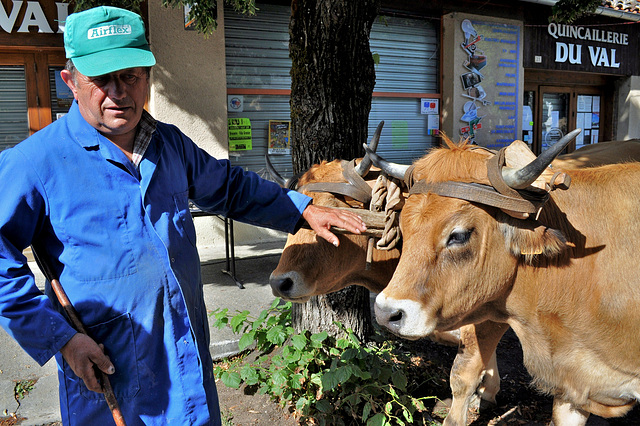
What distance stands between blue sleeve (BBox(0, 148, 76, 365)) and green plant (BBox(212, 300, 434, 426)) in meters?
1.90

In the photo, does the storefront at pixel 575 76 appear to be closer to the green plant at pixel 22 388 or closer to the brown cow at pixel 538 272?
the brown cow at pixel 538 272

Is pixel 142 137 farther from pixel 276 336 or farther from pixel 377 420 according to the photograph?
pixel 276 336

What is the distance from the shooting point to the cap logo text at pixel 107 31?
6.40 ft

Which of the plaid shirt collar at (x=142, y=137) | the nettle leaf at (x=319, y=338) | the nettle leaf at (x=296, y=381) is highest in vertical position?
the plaid shirt collar at (x=142, y=137)

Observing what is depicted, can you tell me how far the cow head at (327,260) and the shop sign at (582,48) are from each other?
31.3 feet

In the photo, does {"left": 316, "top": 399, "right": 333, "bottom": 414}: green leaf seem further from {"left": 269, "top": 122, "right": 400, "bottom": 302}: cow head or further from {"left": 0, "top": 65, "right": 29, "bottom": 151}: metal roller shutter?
{"left": 0, "top": 65, "right": 29, "bottom": 151}: metal roller shutter

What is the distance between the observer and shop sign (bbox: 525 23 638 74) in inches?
449

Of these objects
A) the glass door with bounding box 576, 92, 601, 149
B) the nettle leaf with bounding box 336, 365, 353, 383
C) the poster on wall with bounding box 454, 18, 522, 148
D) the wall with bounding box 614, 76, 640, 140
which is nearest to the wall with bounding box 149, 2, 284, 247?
the poster on wall with bounding box 454, 18, 522, 148

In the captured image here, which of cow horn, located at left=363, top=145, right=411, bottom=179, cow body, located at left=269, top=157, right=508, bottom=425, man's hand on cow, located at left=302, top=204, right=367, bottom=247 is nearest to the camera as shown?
man's hand on cow, located at left=302, top=204, right=367, bottom=247

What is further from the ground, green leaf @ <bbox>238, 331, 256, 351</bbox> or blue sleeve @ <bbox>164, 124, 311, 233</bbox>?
blue sleeve @ <bbox>164, 124, 311, 233</bbox>

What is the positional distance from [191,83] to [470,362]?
239 inches

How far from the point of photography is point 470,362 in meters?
3.56

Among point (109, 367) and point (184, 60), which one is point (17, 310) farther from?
point (184, 60)

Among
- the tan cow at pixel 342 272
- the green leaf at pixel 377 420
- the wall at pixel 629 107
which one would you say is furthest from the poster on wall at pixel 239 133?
the wall at pixel 629 107
